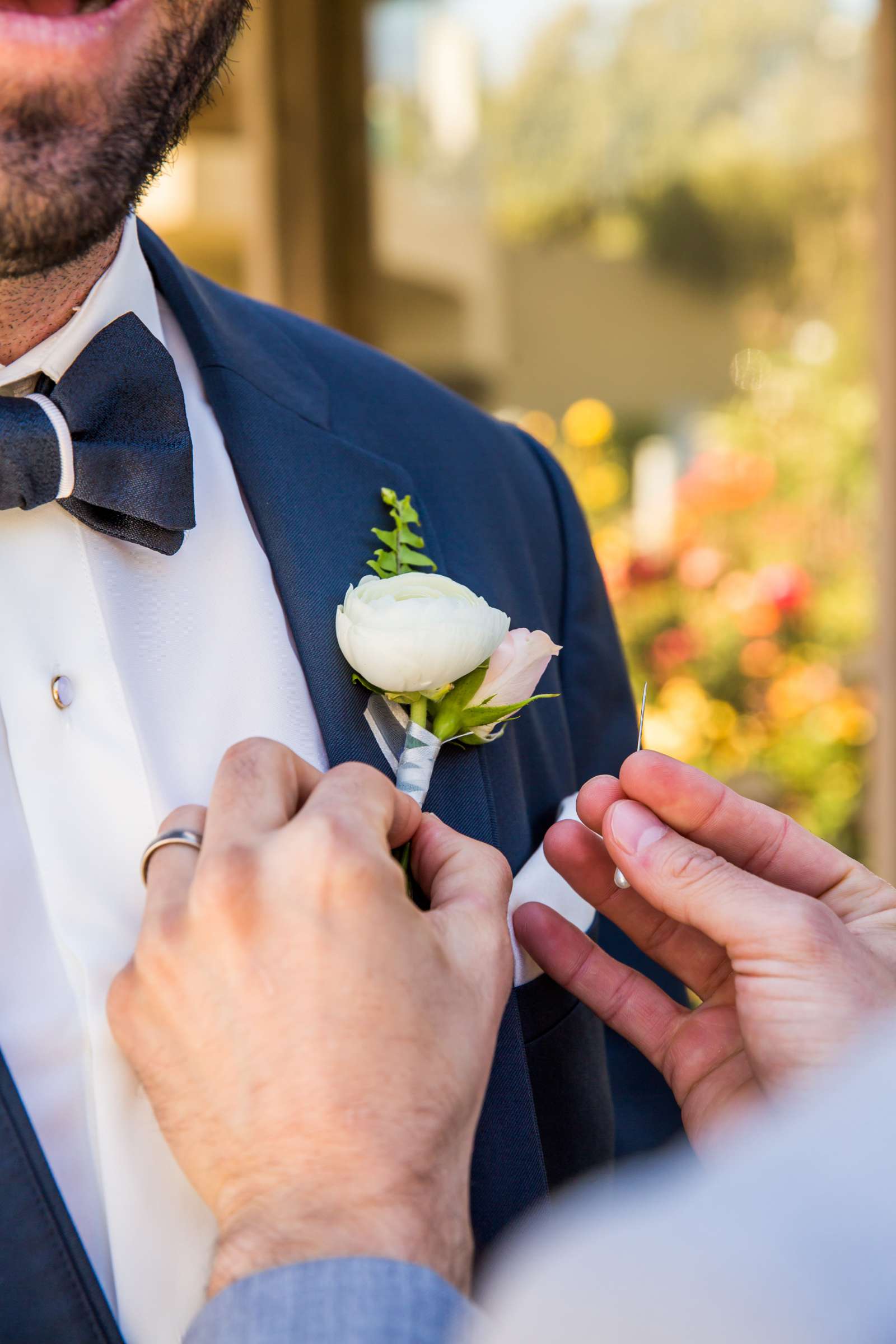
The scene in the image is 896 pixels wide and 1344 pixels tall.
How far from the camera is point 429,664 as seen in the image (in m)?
0.88

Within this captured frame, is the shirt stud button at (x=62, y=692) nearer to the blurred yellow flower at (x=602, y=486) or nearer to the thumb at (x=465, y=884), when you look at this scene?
the thumb at (x=465, y=884)

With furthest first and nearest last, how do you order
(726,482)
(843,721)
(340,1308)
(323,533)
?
(726,482)
(843,721)
(323,533)
(340,1308)

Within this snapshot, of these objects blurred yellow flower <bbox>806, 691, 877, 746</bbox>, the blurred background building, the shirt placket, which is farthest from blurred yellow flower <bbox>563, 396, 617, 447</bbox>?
the shirt placket

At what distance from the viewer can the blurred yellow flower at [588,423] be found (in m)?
3.18

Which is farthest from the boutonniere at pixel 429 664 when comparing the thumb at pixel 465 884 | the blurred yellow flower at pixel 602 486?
the blurred yellow flower at pixel 602 486

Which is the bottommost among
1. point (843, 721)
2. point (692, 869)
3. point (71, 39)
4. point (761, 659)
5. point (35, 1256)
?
point (843, 721)

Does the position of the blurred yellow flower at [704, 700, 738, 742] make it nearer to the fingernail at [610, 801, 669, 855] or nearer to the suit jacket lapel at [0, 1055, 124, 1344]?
the fingernail at [610, 801, 669, 855]

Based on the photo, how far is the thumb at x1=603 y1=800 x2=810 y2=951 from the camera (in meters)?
0.80

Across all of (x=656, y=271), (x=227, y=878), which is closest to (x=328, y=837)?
(x=227, y=878)

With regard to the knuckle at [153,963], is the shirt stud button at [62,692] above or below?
above

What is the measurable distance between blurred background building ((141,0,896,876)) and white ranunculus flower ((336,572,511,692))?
1.98m

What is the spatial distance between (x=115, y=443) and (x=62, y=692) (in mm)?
189

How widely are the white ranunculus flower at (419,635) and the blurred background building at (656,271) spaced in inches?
77.8

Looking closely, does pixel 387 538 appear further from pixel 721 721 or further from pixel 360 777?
pixel 721 721
